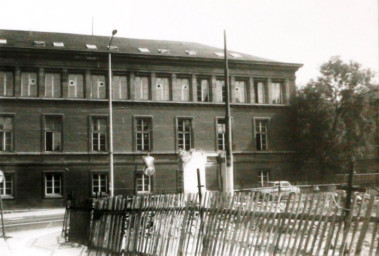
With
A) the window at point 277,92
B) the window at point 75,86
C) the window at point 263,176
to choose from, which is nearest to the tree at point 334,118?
the window at point 277,92

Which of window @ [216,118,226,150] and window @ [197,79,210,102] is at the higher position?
window @ [197,79,210,102]

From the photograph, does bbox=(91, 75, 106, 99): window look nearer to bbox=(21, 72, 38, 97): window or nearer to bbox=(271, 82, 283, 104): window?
bbox=(21, 72, 38, 97): window

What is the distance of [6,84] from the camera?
108ft

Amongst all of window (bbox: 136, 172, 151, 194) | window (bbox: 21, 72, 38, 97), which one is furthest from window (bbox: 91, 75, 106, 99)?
window (bbox: 136, 172, 151, 194)

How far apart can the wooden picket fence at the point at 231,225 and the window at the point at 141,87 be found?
24.8 metres

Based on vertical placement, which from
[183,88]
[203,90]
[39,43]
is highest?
[39,43]

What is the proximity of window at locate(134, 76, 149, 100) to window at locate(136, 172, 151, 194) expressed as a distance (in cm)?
593

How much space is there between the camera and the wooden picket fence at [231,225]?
563 centimetres

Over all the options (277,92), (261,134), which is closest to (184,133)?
(261,134)

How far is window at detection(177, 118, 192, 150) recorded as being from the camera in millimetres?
37219

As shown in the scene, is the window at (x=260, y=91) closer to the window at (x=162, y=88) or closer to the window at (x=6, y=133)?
the window at (x=162, y=88)

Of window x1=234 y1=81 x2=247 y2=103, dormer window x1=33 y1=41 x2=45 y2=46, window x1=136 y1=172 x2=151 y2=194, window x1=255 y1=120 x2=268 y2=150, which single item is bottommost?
window x1=136 y1=172 x2=151 y2=194

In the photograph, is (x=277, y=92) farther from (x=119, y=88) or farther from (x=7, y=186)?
(x=7, y=186)

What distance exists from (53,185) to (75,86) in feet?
24.2
